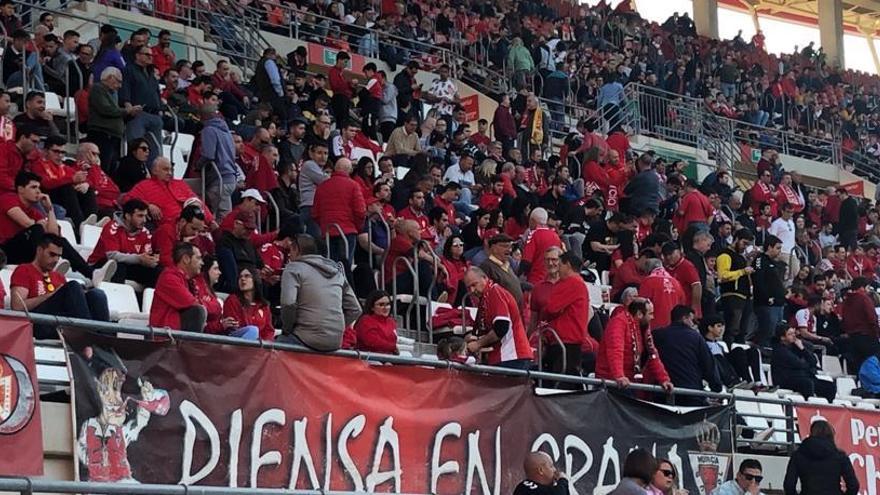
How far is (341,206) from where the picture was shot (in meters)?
14.7

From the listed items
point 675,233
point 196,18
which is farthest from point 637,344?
point 196,18

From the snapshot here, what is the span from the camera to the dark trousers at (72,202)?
1338 cm

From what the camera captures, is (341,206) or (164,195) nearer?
(164,195)

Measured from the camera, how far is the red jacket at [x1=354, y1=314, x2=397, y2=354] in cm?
1144

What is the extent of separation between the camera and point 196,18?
23.1 meters

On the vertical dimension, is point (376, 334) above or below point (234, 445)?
above

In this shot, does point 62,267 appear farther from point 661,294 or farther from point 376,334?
point 661,294

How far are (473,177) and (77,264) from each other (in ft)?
31.4

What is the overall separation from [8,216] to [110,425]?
12.1ft

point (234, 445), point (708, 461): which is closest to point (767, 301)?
point (708, 461)

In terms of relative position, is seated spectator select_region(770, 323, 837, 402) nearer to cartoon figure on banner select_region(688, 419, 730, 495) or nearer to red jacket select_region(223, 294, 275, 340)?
cartoon figure on banner select_region(688, 419, 730, 495)

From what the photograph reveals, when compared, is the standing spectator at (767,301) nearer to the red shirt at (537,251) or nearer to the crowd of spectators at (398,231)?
the crowd of spectators at (398,231)

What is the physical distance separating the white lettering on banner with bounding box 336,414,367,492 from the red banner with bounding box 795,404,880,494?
5208mm

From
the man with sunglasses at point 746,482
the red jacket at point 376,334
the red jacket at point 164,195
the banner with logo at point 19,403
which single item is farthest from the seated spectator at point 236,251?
the banner with logo at point 19,403
